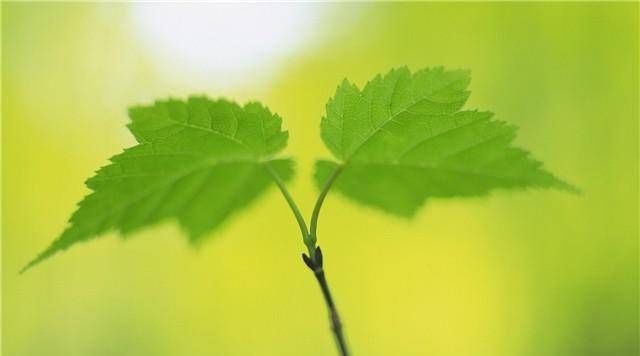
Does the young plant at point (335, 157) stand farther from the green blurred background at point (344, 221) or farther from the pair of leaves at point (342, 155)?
the green blurred background at point (344, 221)

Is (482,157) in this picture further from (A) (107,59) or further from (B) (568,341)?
(A) (107,59)

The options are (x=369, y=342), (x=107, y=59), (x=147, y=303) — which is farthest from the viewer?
(x=107, y=59)

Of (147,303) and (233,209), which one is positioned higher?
(147,303)

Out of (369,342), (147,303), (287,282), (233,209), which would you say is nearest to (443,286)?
(369,342)

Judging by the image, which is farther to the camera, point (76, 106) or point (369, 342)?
point (76, 106)

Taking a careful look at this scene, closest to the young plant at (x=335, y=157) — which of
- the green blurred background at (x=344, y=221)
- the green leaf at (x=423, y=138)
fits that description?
the green leaf at (x=423, y=138)

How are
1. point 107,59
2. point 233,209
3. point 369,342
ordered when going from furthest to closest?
point 107,59 < point 369,342 < point 233,209

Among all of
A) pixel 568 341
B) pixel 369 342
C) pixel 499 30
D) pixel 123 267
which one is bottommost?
pixel 568 341

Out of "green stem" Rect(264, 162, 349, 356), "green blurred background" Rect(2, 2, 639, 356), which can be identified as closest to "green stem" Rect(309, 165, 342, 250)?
"green stem" Rect(264, 162, 349, 356)
